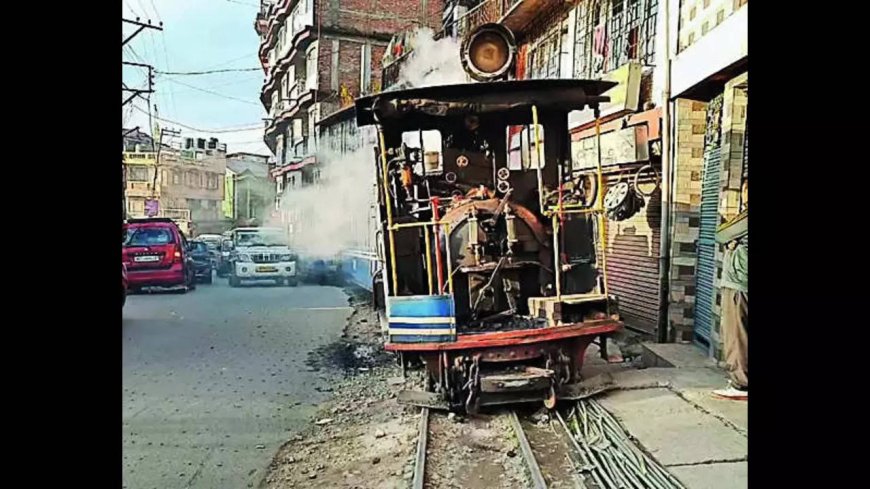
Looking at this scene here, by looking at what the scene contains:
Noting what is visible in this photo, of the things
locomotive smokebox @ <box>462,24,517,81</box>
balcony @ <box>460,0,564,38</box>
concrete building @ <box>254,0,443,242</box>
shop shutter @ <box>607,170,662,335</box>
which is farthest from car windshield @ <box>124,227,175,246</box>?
locomotive smokebox @ <box>462,24,517,81</box>

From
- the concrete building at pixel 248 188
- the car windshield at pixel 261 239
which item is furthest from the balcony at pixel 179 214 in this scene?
the car windshield at pixel 261 239

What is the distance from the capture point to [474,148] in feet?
25.5

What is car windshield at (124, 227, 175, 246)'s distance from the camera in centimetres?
1580

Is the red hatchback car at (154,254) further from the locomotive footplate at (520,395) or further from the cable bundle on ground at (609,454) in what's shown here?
the cable bundle on ground at (609,454)

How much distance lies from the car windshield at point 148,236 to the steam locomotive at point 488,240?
10180mm

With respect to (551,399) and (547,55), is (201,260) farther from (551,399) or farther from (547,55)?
(551,399)

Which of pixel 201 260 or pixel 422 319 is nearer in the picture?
pixel 422 319

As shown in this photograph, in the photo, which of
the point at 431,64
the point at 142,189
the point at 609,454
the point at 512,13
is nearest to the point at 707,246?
the point at 609,454

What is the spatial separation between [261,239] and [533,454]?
15121 mm

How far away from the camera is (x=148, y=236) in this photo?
1598 cm

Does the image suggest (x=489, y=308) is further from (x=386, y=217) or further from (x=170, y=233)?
(x=170, y=233)
